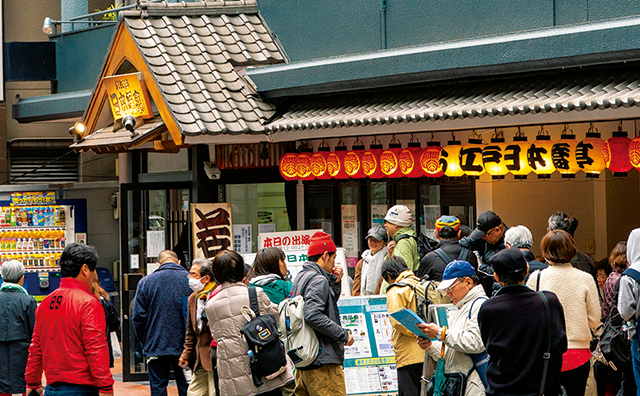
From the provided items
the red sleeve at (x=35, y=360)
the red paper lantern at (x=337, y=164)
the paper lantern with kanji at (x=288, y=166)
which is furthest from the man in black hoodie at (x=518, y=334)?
the paper lantern with kanji at (x=288, y=166)

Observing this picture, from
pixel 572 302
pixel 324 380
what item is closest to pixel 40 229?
pixel 324 380

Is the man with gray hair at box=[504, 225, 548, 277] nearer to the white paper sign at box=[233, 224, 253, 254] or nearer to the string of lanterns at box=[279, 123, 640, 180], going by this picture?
the string of lanterns at box=[279, 123, 640, 180]

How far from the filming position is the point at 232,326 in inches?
294

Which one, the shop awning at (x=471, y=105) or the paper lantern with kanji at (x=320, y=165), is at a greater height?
the shop awning at (x=471, y=105)

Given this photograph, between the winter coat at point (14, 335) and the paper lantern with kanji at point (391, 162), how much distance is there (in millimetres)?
5012

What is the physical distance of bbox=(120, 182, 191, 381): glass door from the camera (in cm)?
1353

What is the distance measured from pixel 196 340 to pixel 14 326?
278 cm

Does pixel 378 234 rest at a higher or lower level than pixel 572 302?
higher

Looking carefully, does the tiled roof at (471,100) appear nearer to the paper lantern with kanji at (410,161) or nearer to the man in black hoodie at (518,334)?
the paper lantern with kanji at (410,161)

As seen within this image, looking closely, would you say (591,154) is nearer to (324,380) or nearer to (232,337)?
(324,380)

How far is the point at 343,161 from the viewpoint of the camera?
41.2 ft

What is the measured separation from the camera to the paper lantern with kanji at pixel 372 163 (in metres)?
12.2

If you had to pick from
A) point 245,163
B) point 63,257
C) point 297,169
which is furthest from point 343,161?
point 63,257

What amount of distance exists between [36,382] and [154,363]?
98.3 inches
